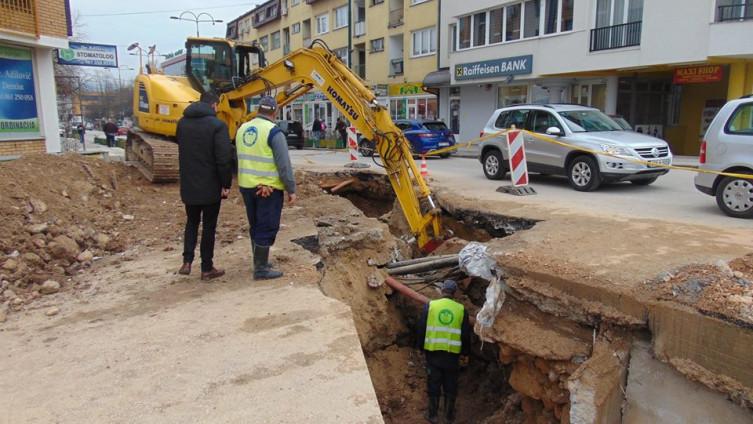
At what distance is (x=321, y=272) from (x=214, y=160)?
60.4 inches

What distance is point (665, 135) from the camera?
71.1ft

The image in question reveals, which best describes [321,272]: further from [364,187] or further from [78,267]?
[364,187]

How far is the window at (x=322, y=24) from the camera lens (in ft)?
134

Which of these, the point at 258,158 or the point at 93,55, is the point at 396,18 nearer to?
the point at 93,55

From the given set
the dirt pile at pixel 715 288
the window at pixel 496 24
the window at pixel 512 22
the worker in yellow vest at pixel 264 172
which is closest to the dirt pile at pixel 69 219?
the worker in yellow vest at pixel 264 172

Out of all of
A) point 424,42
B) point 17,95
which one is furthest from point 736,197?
point 424,42

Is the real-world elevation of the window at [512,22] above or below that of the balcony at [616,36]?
above

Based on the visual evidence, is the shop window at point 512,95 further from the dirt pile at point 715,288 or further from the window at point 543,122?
the dirt pile at point 715,288

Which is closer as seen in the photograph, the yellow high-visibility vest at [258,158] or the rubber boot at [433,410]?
the yellow high-visibility vest at [258,158]

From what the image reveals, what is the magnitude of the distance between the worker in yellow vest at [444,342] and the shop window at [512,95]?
20735 mm

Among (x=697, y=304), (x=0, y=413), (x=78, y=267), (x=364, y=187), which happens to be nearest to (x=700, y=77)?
(x=364, y=187)

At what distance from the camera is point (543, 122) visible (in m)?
12.5

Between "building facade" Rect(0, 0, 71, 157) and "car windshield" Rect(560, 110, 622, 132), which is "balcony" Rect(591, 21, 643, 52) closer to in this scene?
"car windshield" Rect(560, 110, 622, 132)

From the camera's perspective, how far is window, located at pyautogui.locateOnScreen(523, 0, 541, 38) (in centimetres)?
2248
